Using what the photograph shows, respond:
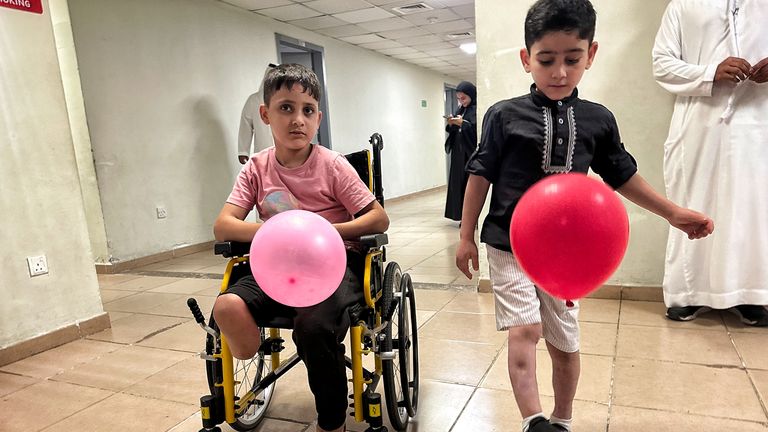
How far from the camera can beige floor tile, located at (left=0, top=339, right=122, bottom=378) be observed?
2.07 m

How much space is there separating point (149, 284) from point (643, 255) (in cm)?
323

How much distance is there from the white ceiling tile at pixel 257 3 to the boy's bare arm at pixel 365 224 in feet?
14.0

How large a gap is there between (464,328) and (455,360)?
1.18ft

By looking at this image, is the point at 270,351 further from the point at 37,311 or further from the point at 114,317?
the point at 114,317

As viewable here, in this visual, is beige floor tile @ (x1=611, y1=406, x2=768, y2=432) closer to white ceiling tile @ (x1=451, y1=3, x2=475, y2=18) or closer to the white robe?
the white robe

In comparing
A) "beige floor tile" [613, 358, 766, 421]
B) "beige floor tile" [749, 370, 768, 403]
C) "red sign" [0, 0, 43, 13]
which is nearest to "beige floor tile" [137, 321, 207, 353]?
"red sign" [0, 0, 43, 13]

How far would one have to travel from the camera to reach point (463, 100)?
4.82m

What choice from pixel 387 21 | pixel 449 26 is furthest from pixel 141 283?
pixel 449 26

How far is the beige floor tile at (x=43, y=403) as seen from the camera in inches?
64.7

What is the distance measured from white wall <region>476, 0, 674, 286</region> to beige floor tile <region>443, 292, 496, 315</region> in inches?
27.1

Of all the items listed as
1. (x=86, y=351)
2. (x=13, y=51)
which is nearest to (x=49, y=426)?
(x=86, y=351)

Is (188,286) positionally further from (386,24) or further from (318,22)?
(386,24)

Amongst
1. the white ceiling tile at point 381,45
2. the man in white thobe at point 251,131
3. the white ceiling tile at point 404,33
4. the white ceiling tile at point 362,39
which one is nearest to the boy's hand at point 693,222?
the man in white thobe at point 251,131

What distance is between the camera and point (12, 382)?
77.5 inches
